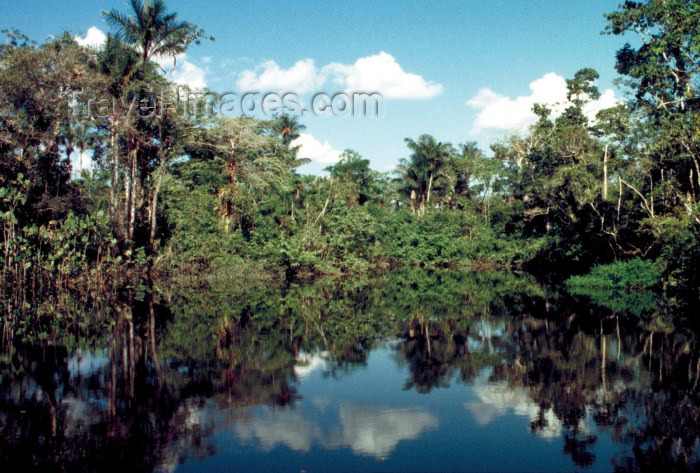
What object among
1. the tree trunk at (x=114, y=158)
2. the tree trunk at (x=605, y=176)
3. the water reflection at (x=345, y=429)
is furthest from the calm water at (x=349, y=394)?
the tree trunk at (x=605, y=176)

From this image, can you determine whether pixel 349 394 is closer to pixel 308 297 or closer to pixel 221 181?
pixel 308 297

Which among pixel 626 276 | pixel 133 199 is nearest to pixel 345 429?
pixel 133 199

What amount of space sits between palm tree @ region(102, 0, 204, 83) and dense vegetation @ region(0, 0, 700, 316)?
58 millimetres

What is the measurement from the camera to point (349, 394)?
7.89 metres

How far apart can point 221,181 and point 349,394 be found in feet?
77.9

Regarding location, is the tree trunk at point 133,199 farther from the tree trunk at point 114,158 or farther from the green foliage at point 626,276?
the green foliage at point 626,276

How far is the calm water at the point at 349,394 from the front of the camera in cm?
551

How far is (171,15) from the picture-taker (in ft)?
80.8

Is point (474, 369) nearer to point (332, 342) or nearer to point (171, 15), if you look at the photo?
point (332, 342)

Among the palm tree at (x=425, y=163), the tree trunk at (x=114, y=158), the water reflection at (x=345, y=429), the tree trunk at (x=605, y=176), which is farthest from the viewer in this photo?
the palm tree at (x=425, y=163)

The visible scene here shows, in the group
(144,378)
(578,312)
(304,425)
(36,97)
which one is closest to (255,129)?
(36,97)

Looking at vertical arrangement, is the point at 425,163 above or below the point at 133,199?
above

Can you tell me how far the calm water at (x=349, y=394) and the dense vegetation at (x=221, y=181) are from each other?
22.2ft

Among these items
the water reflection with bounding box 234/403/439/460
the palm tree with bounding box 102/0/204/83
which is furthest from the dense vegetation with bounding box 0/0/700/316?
the water reflection with bounding box 234/403/439/460
